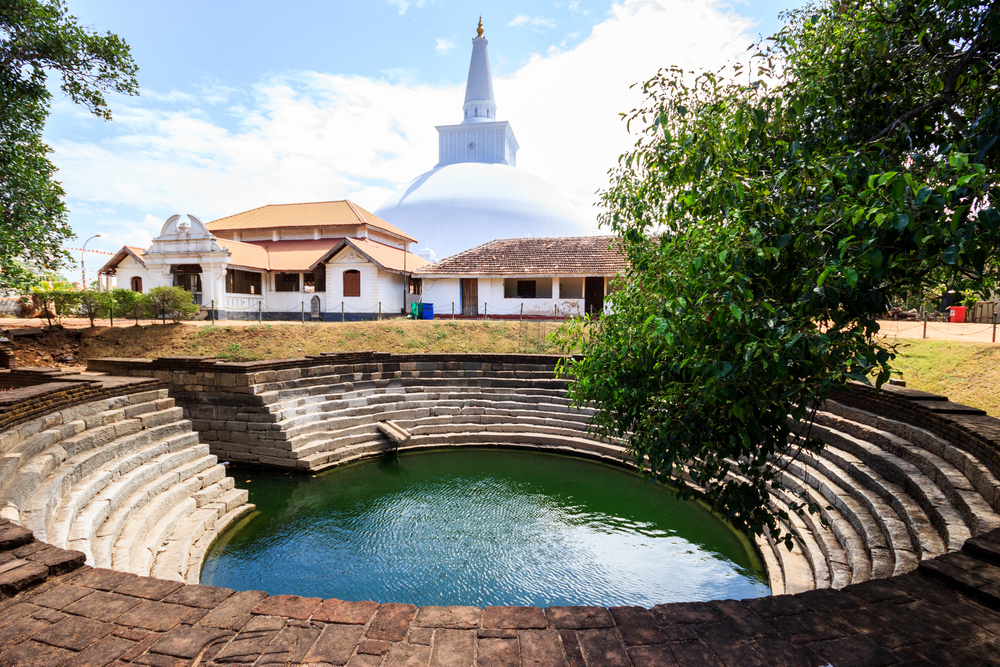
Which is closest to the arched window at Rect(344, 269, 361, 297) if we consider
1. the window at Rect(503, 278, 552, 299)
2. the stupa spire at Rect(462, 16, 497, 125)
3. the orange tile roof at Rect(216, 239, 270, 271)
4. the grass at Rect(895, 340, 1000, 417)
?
the orange tile roof at Rect(216, 239, 270, 271)

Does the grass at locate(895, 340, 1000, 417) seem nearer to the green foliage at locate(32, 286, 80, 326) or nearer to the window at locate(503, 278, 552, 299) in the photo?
the window at locate(503, 278, 552, 299)

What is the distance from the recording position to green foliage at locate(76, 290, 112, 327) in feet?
51.5

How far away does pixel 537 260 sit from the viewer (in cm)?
2292

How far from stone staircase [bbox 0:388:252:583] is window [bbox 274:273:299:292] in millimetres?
16856

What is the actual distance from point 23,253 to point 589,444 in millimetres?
13475

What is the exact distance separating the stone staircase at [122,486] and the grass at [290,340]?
575cm

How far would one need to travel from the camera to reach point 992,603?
3.11 m

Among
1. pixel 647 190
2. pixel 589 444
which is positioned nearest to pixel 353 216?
pixel 589 444

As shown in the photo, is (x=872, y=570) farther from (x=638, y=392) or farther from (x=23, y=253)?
(x=23, y=253)

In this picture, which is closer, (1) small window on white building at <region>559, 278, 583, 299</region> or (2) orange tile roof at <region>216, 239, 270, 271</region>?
(2) orange tile roof at <region>216, 239, 270, 271</region>

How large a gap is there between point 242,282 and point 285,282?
2093 mm

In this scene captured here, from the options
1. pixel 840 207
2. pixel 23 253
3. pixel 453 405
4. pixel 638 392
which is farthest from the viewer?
pixel 453 405

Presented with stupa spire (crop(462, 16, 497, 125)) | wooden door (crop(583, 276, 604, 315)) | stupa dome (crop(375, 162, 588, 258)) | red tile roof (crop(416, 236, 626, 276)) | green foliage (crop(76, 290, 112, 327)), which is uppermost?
stupa spire (crop(462, 16, 497, 125))

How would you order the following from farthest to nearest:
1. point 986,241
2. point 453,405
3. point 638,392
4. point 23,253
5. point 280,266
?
point 280,266 < point 453,405 < point 23,253 < point 638,392 < point 986,241
